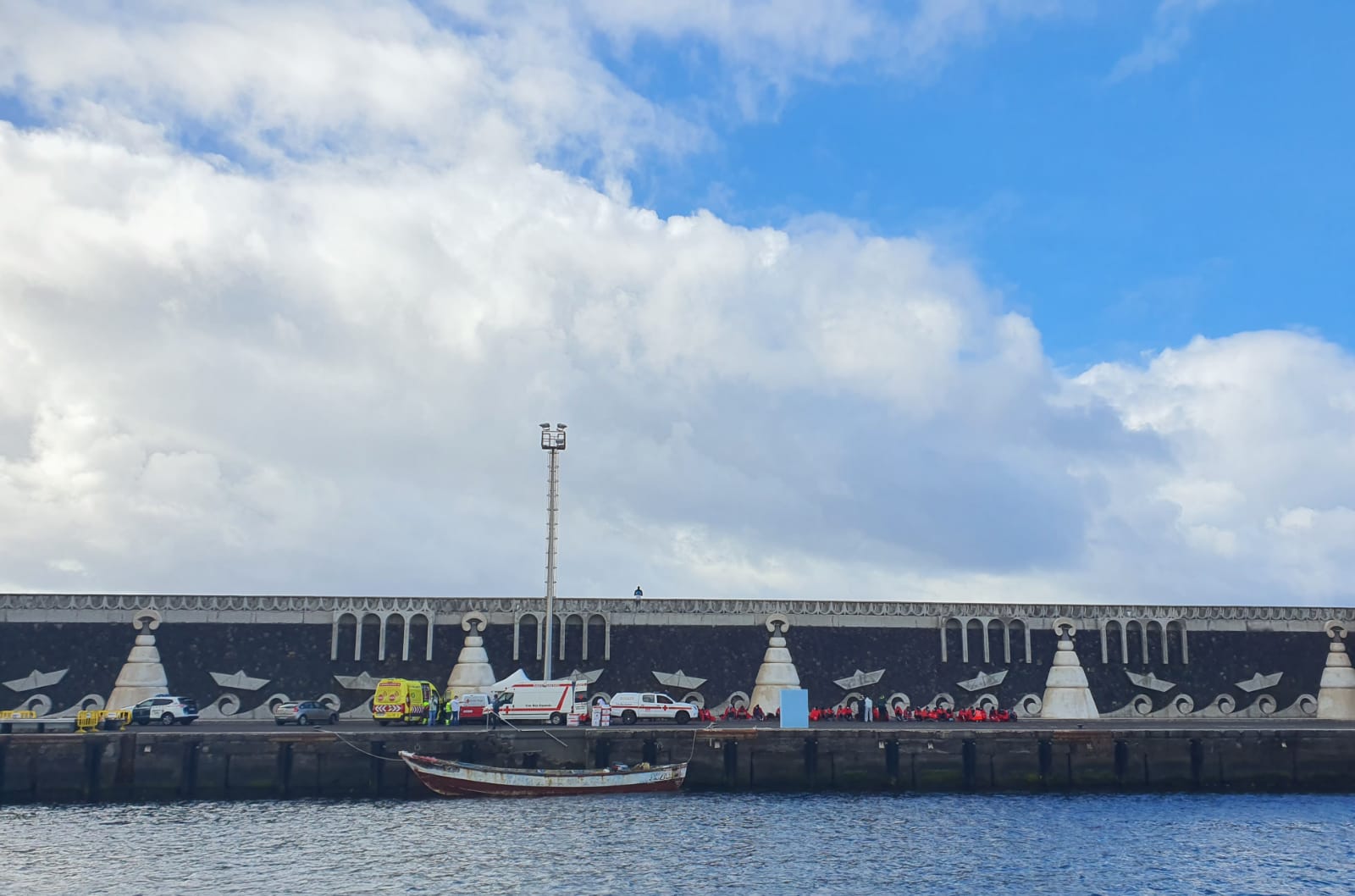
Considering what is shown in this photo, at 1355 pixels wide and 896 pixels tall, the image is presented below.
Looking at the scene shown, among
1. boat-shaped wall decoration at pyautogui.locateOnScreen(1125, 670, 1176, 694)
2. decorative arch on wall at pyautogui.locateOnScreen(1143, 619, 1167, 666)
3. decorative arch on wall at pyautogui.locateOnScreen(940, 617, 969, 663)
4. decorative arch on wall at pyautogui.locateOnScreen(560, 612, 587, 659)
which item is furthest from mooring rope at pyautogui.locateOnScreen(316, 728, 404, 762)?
decorative arch on wall at pyautogui.locateOnScreen(1143, 619, 1167, 666)

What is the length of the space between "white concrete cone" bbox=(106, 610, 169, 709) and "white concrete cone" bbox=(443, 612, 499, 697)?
14.1 metres

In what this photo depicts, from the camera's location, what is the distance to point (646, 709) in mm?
55781

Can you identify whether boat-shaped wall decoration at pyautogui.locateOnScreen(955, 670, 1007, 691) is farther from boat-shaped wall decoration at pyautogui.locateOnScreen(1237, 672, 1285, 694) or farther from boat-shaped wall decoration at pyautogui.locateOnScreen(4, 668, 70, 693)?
boat-shaped wall decoration at pyautogui.locateOnScreen(4, 668, 70, 693)

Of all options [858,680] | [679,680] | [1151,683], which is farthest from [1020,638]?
[679,680]

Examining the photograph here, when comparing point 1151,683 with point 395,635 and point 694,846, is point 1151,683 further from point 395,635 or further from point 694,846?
point 395,635

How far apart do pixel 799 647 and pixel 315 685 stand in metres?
24.8

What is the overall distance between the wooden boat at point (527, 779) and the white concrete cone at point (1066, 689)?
23438mm

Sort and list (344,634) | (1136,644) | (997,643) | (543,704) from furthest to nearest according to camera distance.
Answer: (1136,644)
(997,643)
(344,634)
(543,704)

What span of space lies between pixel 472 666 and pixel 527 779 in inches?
530

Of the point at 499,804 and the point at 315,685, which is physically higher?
the point at 315,685

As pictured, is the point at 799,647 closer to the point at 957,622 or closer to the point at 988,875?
the point at 957,622

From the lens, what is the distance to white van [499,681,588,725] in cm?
5294

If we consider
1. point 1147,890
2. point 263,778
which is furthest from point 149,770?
point 1147,890

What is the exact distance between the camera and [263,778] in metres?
48.1
